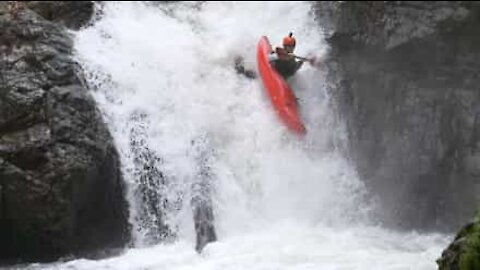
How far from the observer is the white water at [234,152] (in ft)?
27.2

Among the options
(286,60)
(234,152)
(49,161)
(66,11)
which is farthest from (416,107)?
(66,11)

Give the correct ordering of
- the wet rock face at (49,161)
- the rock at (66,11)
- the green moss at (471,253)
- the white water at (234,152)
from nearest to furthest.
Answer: the green moss at (471,253) < the white water at (234,152) < the wet rock face at (49,161) < the rock at (66,11)

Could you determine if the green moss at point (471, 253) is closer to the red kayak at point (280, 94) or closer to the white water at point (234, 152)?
→ the white water at point (234, 152)

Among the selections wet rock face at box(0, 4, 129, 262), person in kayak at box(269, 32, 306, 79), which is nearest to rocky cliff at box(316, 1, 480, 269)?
person in kayak at box(269, 32, 306, 79)

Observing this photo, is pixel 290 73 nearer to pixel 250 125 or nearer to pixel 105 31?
pixel 250 125

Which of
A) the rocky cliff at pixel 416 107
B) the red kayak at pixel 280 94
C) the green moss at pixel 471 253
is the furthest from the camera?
the red kayak at pixel 280 94

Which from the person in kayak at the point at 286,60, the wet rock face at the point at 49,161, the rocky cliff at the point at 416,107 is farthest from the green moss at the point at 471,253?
the person in kayak at the point at 286,60

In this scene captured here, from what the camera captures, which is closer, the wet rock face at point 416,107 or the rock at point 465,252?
the rock at point 465,252

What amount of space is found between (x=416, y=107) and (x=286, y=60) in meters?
2.13

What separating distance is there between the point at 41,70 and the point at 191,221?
2.74 m

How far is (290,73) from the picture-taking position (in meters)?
11.3

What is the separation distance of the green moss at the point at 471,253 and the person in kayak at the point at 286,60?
585cm

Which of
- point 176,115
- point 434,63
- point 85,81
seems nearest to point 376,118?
point 434,63

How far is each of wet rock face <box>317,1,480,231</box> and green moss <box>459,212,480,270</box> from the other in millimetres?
4192
